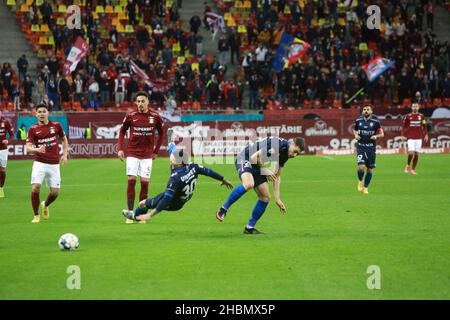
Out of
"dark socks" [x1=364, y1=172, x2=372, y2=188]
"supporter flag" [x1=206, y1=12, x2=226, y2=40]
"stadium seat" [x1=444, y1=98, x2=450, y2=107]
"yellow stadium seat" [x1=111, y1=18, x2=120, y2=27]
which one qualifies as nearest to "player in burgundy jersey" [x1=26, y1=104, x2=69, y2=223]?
"dark socks" [x1=364, y1=172, x2=372, y2=188]

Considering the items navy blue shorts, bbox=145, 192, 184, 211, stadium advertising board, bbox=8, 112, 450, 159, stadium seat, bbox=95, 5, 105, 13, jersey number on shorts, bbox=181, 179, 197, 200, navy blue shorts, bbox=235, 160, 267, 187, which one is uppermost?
stadium seat, bbox=95, 5, 105, 13

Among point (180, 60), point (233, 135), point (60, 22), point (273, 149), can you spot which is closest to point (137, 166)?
point (273, 149)

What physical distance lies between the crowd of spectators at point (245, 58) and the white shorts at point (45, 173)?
24.0 m

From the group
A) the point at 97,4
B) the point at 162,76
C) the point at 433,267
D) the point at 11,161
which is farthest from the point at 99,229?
the point at 97,4

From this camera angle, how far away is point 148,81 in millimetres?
42438

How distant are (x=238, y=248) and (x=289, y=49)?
1219 inches

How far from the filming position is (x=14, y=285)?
10.2 metres

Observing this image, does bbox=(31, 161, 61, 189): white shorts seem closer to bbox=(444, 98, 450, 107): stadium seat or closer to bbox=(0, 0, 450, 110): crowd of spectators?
bbox=(0, 0, 450, 110): crowd of spectators

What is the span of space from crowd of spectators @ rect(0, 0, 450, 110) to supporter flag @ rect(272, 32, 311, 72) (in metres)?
0.61

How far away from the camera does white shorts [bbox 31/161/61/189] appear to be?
55.2 feet

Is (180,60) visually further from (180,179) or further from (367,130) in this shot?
(180,179)
